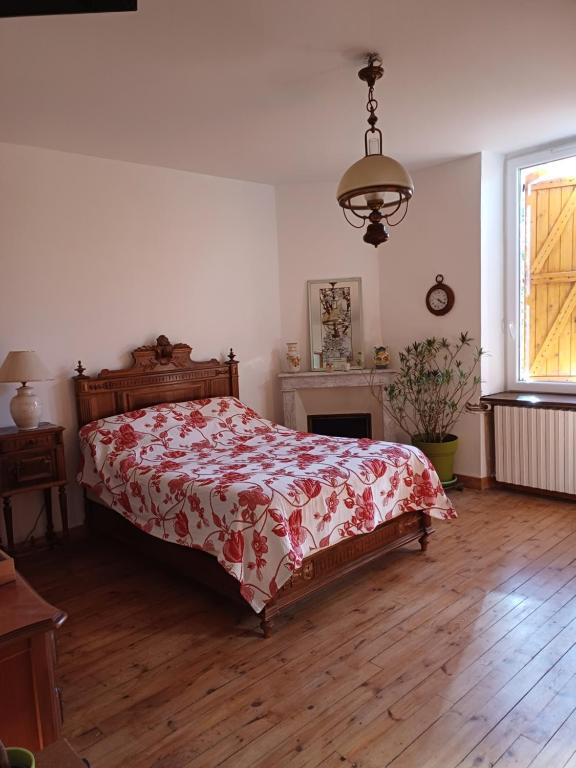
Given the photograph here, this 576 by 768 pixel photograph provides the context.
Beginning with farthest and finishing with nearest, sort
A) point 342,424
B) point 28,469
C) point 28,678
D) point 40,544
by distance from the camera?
point 342,424
point 40,544
point 28,469
point 28,678

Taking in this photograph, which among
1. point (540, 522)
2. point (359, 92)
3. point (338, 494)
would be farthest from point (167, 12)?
point (540, 522)

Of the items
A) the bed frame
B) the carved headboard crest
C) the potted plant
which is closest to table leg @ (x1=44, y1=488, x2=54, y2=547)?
the bed frame

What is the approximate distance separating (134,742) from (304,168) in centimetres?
398

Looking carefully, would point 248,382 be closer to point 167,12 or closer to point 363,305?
point 363,305

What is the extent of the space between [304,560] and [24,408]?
6.41 ft

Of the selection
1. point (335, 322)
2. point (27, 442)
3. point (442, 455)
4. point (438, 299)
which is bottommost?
point (442, 455)

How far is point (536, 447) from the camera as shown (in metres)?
4.21

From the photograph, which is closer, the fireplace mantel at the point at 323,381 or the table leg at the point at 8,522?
the table leg at the point at 8,522

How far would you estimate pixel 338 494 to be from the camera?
281 cm

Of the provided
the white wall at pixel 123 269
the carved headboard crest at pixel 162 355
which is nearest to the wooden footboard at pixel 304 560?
the white wall at pixel 123 269

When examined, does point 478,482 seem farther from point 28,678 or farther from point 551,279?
point 28,678

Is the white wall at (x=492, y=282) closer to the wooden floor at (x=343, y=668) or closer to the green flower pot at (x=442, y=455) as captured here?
the green flower pot at (x=442, y=455)

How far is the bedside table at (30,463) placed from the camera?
3.31 meters

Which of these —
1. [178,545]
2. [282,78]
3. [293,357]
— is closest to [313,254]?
[293,357]
